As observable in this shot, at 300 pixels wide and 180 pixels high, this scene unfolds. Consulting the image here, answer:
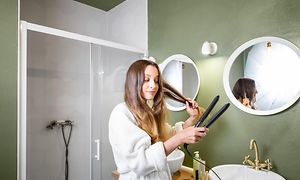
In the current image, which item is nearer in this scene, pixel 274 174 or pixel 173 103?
pixel 274 174

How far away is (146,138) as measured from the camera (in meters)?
0.86

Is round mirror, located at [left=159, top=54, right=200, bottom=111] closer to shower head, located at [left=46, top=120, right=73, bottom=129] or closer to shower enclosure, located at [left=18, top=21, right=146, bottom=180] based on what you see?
shower enclosure, located at [left=18, top=21, right=146, bottom=180]

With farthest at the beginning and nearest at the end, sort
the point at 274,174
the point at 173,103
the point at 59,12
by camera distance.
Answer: the point at 59,12 → the point at 173,103 → the point at 274,174

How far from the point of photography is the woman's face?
3.24 feet

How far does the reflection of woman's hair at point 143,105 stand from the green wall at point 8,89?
0.78 m

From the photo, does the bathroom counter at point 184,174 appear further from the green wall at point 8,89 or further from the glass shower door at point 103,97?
the green wall at point 8,89

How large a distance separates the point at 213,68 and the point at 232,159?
0.70 meters

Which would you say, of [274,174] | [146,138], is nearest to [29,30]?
[146,138]

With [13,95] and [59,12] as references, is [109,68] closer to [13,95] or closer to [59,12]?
[13,95]

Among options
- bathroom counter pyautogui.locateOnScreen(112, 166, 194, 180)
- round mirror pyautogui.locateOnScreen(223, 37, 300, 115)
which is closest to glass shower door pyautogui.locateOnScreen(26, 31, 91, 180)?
bathroom counter pyautogui.locateOnScreen(112, 166, 194, 180)

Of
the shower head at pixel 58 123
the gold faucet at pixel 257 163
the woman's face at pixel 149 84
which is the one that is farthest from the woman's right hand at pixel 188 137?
the shower head at pixel 58 123

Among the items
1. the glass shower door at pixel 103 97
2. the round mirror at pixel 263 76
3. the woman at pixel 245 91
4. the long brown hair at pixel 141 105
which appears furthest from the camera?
the glass shower door at pixel 103 97

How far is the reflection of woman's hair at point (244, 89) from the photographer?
128 centimetres

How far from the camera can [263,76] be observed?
1.23 m
